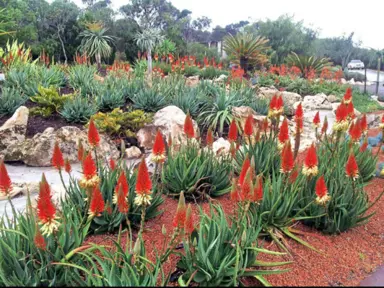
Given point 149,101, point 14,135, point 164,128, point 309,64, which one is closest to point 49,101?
point 14,135

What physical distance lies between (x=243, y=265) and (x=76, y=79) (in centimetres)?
849

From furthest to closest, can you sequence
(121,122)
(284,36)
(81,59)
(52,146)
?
(284,36)
(81,59)
(121,122)
(52,146)

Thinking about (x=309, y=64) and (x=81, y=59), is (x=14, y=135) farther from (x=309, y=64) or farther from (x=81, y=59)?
(x=309, y=64)

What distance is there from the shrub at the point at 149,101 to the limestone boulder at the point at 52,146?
1.92 meters

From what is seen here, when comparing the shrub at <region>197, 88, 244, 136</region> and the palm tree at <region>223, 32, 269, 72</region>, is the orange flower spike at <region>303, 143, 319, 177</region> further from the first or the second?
the palm tree at <region>223, 32, 269, 72</region>

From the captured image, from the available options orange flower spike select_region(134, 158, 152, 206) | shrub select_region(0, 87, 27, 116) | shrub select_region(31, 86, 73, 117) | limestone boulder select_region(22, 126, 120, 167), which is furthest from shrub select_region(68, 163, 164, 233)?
shrub select_region(0, 87, 27, 116)

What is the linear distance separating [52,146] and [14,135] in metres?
0.87

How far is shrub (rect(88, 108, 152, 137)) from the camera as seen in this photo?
22.6 feet

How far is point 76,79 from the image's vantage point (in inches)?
398

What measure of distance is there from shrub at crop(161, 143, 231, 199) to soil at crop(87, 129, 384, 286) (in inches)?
12.2

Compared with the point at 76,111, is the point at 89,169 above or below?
above

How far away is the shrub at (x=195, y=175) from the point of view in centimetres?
433

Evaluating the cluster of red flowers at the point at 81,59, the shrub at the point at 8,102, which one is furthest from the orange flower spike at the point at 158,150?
the cluster of red flowers at the point at 81,59

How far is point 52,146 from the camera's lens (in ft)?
21.4
